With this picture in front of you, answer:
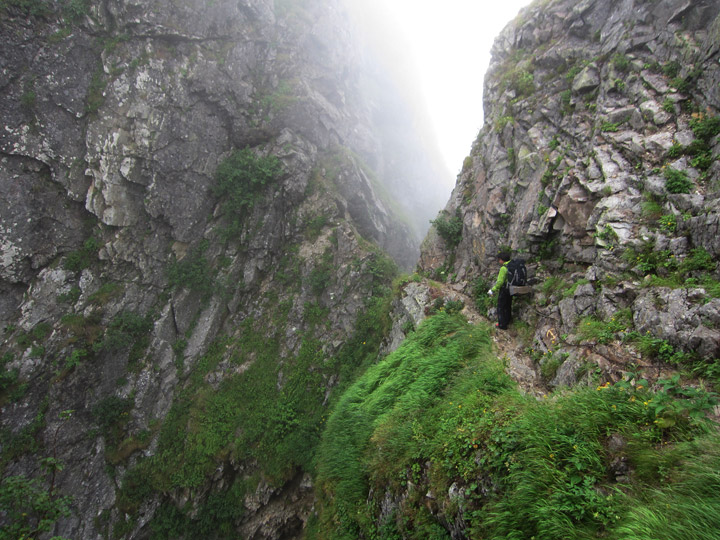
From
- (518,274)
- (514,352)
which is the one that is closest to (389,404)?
(514,352)

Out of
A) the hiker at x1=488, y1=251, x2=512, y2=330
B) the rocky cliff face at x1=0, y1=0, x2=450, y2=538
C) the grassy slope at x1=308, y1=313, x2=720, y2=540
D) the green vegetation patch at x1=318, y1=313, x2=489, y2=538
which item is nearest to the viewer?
the grassy slope at x1=308, y1=313, x2=720, y2=540

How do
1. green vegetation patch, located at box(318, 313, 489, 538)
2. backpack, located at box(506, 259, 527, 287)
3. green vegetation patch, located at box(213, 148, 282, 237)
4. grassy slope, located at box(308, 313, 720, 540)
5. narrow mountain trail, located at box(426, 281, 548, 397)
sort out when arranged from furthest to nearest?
green vegetation patch, located at box(213, 148, 282, 237)
backpack, located at box(506, 259, 527, 287)
green vegetation patch, located at box(318, 313, 489, 538)
narrow mountain trail, located at box(426, 281, 548, 397)
grassy slope, located at box(308, 313, 720, 540)

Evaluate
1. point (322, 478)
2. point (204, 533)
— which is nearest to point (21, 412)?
point (204, 533)

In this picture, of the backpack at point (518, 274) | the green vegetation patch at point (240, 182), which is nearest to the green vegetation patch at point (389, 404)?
the backpack at point (518, 274)

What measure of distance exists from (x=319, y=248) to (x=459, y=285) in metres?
9.49

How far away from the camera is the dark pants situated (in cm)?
805

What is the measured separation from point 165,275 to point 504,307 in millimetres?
16746

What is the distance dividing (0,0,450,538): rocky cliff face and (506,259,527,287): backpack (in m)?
7.89

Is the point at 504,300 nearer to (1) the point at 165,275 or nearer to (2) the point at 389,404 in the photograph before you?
(2) the point at 389,404

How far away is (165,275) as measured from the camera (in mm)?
16531

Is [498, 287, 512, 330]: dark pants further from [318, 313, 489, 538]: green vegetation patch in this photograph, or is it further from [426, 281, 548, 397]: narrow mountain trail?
[318, 313, 489, 538]: green vegetation patch

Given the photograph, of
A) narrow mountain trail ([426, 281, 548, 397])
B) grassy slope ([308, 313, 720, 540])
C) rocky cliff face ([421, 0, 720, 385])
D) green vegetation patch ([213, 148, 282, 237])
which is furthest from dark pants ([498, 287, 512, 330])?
green vegetation patch ([213, 148, 282, 237])

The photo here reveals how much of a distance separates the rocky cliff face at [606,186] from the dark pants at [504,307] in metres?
0.42

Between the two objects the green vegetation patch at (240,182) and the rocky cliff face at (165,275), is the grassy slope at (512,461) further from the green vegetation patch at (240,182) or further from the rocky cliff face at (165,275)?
the green vegetation patch at (240,182)
